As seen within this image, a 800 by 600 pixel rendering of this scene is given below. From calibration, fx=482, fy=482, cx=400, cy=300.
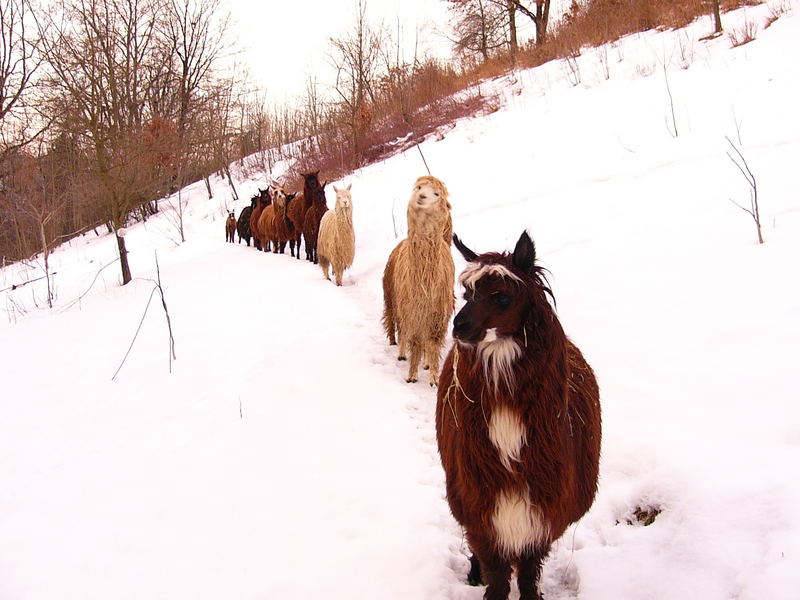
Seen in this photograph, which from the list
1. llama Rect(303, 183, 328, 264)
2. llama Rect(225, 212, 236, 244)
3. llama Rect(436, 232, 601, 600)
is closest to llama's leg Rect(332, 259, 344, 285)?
llama Rect(303, 183, 328, 264)

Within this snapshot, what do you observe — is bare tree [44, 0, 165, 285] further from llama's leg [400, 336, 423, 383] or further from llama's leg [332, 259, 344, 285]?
llama's leg [400, 336, 423, 383]

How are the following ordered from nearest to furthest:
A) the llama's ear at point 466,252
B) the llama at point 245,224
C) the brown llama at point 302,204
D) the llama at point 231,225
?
the llama's ear at point 466,252, the brown llama at point 302,204, the llama at point 245,224, the llama at point 231,225

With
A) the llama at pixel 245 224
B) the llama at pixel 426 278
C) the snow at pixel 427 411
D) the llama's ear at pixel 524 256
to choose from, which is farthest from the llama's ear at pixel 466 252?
the llama at pixel 245 224

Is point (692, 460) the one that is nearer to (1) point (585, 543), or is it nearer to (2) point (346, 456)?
(1) point (585, 543)

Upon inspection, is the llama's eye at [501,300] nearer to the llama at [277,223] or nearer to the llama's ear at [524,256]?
the llama's ear at [524,256]

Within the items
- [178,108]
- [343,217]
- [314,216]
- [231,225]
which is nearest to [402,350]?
[343,217]

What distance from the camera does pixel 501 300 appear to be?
5.56ft

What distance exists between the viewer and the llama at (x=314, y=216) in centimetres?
1046

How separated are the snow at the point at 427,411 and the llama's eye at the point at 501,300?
4.91 feet

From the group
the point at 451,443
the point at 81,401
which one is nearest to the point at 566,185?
the point at 451,443

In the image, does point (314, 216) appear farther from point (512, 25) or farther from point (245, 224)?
point (512, 25)

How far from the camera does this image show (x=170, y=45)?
25953mm

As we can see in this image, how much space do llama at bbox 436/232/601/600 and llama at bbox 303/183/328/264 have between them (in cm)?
886

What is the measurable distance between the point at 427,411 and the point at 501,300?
2.66 m
